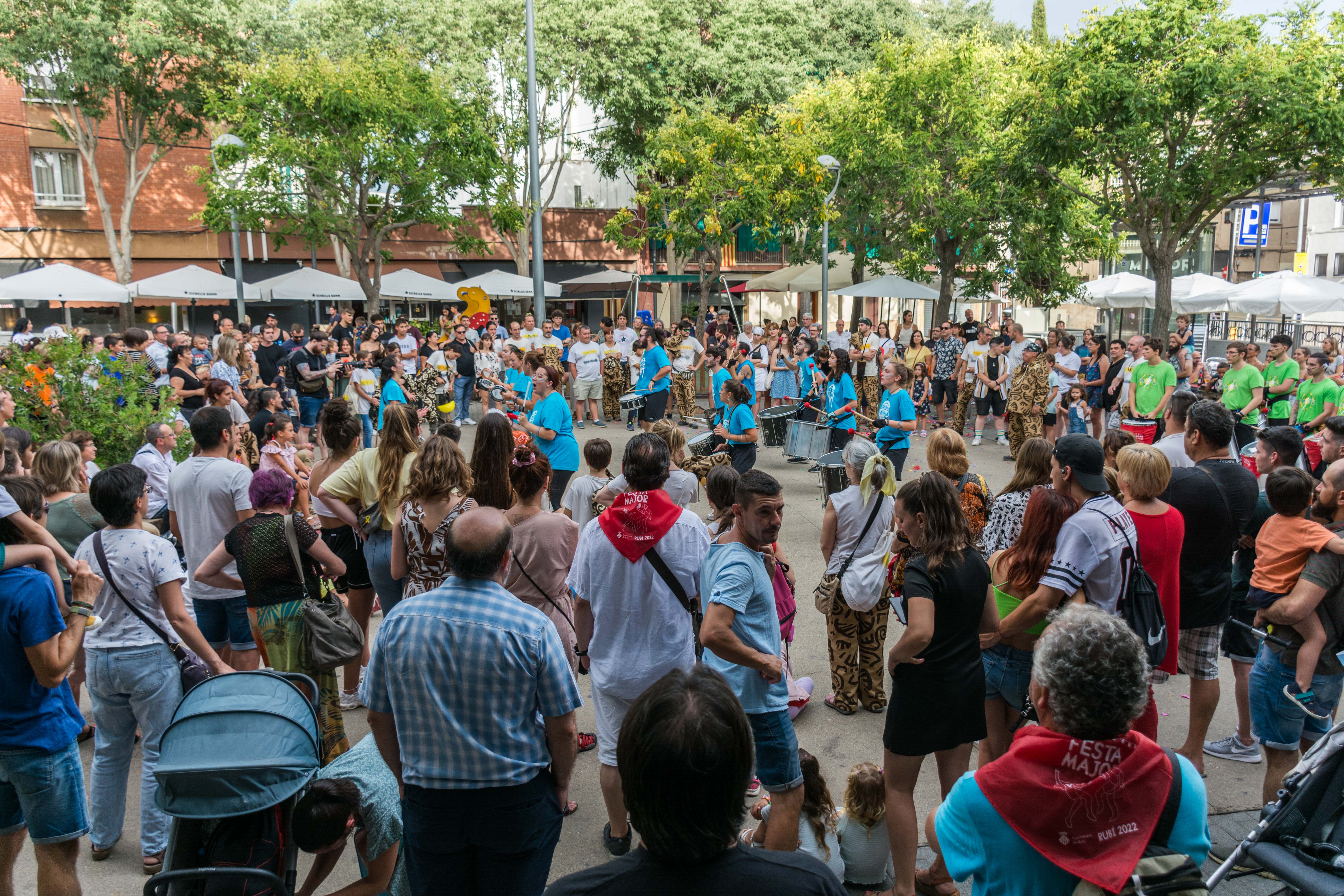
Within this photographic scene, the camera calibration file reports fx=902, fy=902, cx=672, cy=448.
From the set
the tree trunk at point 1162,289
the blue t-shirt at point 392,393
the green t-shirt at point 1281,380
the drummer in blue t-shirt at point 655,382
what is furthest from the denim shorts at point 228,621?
the tree trunk at point 1162,289

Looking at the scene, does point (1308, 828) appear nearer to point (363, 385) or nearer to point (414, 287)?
point (363, 385)

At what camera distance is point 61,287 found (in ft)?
57.8

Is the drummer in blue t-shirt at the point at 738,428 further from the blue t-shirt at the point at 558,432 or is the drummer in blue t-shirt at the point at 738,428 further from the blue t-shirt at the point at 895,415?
the blue t-shirt at the point at 558,432

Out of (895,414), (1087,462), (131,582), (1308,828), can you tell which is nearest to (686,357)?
(895,414)

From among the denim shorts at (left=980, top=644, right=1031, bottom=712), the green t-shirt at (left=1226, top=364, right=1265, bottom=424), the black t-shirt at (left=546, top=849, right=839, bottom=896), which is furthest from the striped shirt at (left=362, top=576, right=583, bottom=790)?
the green t-shirt at (left=1226, top=364, right=1265, bottom=424)

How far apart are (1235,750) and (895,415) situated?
13.9 ft

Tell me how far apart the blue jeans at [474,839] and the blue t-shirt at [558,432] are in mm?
4791

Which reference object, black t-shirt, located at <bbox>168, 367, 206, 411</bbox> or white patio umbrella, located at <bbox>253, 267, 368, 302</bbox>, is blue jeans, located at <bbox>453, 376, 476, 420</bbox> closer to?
black t-shirt, located at <bbox>168, 367, 206, 411</bbox>

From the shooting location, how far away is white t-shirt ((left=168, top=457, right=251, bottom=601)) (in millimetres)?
4840

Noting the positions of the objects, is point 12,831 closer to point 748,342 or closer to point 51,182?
→ point 748,342

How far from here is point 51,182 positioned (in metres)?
25.1

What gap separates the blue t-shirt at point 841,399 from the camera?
33.3 feet

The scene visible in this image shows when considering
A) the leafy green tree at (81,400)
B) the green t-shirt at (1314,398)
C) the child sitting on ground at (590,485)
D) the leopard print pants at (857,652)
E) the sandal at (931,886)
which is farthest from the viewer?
the green t-shirt at (1314,398)

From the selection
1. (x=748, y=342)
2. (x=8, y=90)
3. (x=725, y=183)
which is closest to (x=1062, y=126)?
(x=748, y=342)
